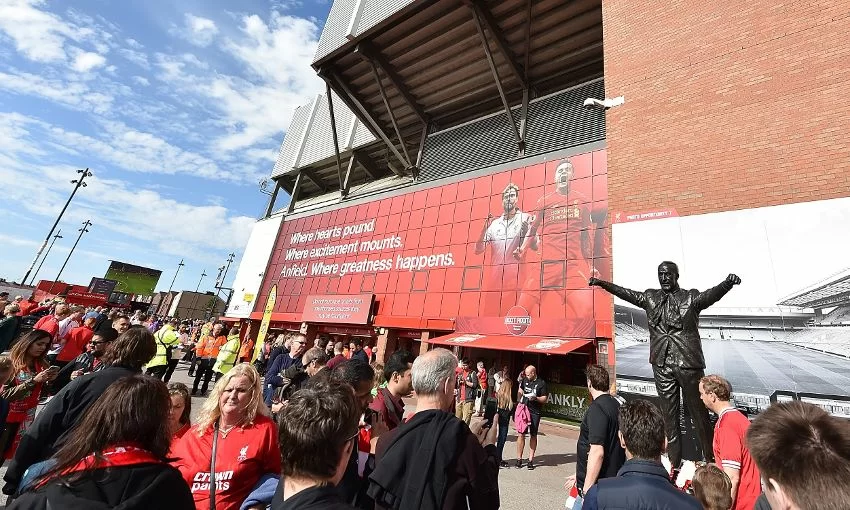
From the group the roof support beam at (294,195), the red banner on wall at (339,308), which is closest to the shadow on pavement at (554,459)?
the red banner on wall at (339,308)

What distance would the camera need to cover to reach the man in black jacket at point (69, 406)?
2207 mm

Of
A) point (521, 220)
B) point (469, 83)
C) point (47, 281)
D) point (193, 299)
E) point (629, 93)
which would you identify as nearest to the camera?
point (629, 93)

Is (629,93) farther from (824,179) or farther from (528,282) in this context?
(528,282)

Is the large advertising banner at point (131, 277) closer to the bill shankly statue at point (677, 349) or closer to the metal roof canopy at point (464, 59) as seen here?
the metal roof canopy at point (464, 59)

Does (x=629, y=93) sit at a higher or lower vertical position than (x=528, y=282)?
higher

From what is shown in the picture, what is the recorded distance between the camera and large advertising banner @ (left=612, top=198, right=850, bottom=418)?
607cm

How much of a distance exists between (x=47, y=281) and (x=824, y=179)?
61537 mm

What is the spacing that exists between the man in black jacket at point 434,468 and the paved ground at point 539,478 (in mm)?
3628

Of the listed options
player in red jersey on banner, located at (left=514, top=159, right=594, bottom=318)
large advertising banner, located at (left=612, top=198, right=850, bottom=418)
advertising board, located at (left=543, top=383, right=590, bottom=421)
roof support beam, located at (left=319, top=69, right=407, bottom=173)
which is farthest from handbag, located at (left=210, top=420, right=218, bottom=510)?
roof support beam, located at (left=319, top=69, right=407, bottom=173)

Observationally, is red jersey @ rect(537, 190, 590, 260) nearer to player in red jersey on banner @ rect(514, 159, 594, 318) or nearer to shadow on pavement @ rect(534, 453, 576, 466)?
Answer: player in red jersey on banner @ rect(514, 159, 594, 318)

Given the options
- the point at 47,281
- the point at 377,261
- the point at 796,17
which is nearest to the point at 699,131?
the point at 796,17

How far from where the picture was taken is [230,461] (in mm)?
2152

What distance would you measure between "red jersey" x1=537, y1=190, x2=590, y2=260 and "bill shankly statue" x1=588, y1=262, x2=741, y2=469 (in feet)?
28.5

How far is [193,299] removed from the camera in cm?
6191
